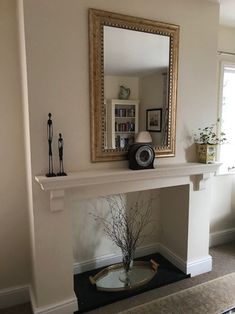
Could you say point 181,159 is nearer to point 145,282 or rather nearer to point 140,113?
point 140,113

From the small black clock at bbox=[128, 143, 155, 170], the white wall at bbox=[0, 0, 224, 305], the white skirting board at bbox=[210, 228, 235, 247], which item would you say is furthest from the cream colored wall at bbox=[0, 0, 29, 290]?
the white skirting board at bbox=[210, 228, 235, 247]

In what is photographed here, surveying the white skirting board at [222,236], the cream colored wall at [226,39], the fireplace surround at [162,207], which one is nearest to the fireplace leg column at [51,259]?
the fireplace surround at [162,207]

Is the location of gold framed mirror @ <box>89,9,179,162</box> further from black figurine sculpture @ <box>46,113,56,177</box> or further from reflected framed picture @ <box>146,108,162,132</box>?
black figurine sculpture @ <box>46,113,56,177</box>

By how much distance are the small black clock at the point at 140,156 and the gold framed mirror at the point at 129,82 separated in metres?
0.09

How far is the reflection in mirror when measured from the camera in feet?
6.65

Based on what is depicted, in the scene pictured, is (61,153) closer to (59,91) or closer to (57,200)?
(57,200)

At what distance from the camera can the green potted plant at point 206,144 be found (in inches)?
93.9

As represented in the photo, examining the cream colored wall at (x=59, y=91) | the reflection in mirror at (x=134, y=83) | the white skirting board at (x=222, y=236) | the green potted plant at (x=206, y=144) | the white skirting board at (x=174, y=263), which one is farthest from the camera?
the white skirting board at (x=222, y=236)

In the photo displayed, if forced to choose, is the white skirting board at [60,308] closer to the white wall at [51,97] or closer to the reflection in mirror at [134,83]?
the white wall at [51,97]

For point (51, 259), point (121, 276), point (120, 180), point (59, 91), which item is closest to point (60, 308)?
point (51, 259)

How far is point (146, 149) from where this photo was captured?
213cm

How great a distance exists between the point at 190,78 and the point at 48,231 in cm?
180

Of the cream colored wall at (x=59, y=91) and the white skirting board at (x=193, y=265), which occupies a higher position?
the cream colored wall at (x=59, y=91)

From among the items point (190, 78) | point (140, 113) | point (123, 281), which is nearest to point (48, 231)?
point (123, 281)
